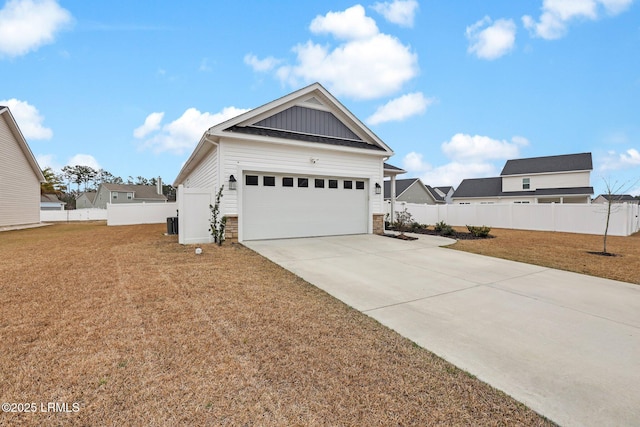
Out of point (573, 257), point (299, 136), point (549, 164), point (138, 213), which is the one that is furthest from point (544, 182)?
point (138, 213)

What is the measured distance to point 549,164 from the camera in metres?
27.8

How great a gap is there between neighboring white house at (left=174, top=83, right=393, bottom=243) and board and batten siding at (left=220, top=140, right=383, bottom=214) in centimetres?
3

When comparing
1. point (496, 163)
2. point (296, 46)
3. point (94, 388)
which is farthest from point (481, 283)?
point (496, 163)

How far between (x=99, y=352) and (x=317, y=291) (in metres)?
2.77

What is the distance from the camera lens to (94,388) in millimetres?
2137

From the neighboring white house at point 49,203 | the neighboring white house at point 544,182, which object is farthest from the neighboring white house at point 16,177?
the neighboring white house at point 544,182

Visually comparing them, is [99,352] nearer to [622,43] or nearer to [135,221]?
[622,43]

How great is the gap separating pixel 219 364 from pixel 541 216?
743 inches

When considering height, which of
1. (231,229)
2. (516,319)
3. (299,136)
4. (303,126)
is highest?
(303,126)

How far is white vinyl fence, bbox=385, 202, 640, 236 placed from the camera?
14.3 metres

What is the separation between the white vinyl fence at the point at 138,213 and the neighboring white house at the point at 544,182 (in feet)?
102

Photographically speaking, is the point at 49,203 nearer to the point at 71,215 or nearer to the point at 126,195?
the point at 126,195

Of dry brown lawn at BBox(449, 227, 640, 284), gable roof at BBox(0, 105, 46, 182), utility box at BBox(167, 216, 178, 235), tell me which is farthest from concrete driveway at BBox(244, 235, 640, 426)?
gable roof at BBox(0, 105, 46, 182)

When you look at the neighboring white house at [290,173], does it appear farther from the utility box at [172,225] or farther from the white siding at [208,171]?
the utility box at [172,225]
